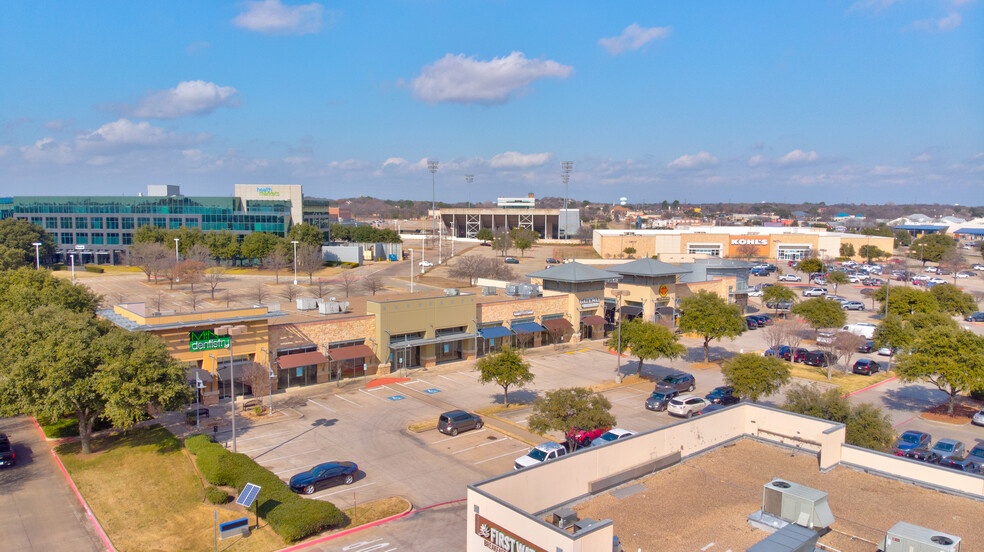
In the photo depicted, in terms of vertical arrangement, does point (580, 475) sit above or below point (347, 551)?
above

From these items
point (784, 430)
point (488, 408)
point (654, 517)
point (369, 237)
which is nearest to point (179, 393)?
point (488, 408)

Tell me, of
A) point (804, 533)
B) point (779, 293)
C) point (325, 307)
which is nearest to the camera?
point (804, 533)

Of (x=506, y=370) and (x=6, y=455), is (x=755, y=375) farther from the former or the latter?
(x=6, y=455)

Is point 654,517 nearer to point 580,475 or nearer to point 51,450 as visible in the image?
point 580,475

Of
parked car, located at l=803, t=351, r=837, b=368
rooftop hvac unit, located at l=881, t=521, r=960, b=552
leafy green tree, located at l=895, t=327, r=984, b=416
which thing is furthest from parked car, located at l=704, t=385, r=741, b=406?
rooftop hvac unit, located at l=881, t=521, r=960, b=552

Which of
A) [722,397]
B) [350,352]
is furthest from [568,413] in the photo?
[350,352]

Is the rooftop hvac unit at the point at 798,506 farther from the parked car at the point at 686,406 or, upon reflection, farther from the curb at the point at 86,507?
the curb at the point at 86,507

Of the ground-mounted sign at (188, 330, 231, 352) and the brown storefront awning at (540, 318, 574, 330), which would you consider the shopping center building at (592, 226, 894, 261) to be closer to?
the brown storefront awning at (540, 318, 574, 330)
